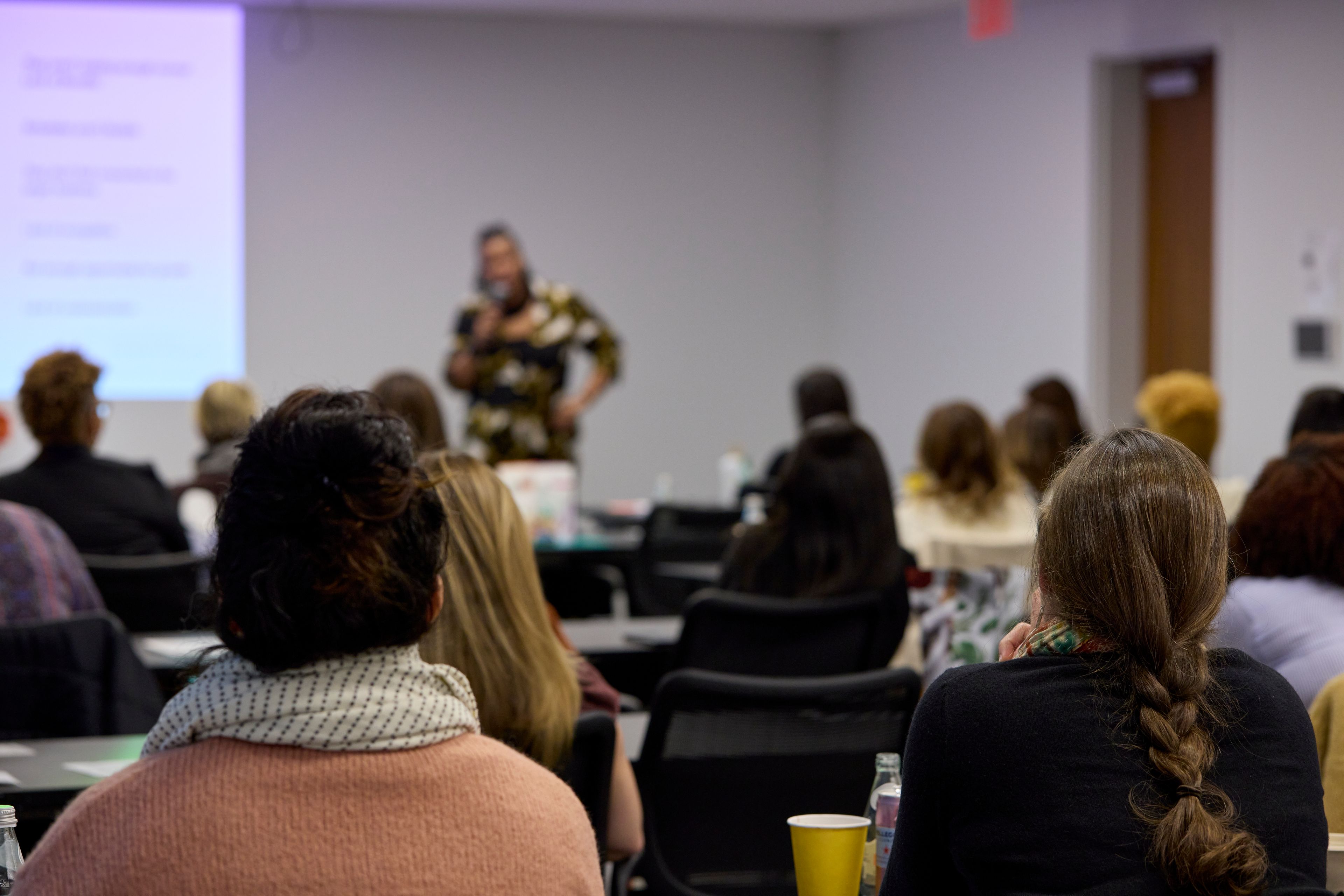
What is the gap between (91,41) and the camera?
8.17m

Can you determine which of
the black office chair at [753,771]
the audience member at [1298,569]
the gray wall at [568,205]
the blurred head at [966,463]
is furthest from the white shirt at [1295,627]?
the gray wall at [568,205]

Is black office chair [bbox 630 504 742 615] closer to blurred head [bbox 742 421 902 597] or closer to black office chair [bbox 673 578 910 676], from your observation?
blurred head [bbox 742 421 902 597]

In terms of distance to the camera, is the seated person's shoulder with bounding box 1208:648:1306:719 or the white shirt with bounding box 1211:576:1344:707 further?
the white shirt with bounding box 1211:576:1344:707

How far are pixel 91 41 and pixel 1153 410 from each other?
5.73 m

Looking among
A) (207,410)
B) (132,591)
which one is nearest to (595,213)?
(207,410)

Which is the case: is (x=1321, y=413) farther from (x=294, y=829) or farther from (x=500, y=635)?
(x=294, y=829)

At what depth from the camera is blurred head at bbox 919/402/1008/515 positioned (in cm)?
469

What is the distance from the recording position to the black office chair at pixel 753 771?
8.06 feet

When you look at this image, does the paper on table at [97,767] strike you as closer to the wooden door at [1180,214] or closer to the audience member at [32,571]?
the audience member at [32,571]

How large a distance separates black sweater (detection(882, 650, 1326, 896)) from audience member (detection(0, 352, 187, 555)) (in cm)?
306

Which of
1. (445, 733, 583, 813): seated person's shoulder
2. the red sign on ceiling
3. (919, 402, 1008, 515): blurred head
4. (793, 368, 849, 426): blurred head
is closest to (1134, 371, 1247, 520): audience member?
(919, 402, 1008, 515): blurred head

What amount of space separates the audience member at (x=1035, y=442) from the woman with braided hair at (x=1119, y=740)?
11.7ft

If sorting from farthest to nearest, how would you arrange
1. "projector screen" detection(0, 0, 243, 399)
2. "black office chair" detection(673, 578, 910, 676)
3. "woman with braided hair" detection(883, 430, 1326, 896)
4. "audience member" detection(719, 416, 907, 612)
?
"projector screen" detection(0, 0, 243, 399) → "audience member" detection(719, 416, 907, 612) → "black office chair" detection(673, 578, 910, 676) → "woman with braided hair" detection(883, 430, 1326, 896)

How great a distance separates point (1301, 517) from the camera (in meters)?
2.51
